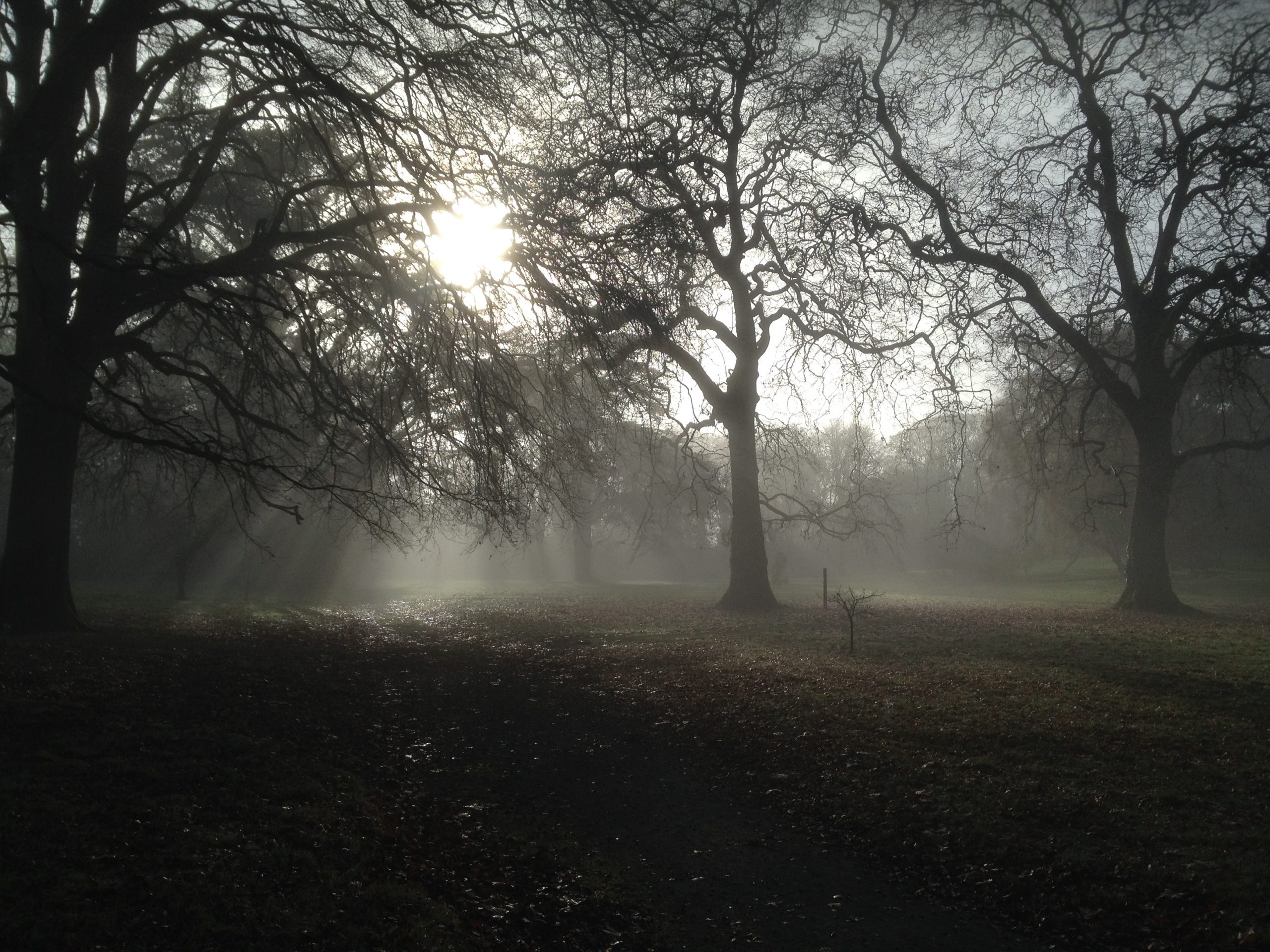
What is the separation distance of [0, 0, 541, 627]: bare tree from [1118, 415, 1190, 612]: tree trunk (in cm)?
1511

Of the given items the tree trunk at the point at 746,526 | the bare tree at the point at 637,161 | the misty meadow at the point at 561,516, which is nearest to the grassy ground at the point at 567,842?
the misty meadow at the point at 561,516

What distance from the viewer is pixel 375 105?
7441 millimetres

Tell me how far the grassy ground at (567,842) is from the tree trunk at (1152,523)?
802 centimetres

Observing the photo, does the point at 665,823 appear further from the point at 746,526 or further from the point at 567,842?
the point at 746,526

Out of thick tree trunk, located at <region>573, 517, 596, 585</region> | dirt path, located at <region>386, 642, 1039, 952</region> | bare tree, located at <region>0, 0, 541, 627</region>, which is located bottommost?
dirt path, located at <region>386, 642, 1039, 952</region>

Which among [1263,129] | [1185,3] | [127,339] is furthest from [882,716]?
[1185,3]

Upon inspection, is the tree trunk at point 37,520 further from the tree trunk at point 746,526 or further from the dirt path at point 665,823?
the tree trunk at point 746,526

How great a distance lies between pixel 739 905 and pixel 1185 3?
1825 centimetres

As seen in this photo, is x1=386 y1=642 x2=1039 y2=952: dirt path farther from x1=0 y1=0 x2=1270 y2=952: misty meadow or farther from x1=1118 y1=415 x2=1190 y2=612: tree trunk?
x1=1118 y1=415 x2=1190 y2=612: tree trunk

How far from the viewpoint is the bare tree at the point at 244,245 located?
25.5 feet

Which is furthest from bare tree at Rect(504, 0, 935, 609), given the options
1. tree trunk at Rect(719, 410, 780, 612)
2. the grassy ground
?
tree trunk at Rect(719, 410, 780, 612)

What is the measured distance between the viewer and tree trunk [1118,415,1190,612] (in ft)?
61.5

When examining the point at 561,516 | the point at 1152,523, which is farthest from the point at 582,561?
the point at 561,516

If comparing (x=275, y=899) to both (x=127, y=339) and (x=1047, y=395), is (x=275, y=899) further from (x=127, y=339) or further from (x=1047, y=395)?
(x=1047, y=395)
